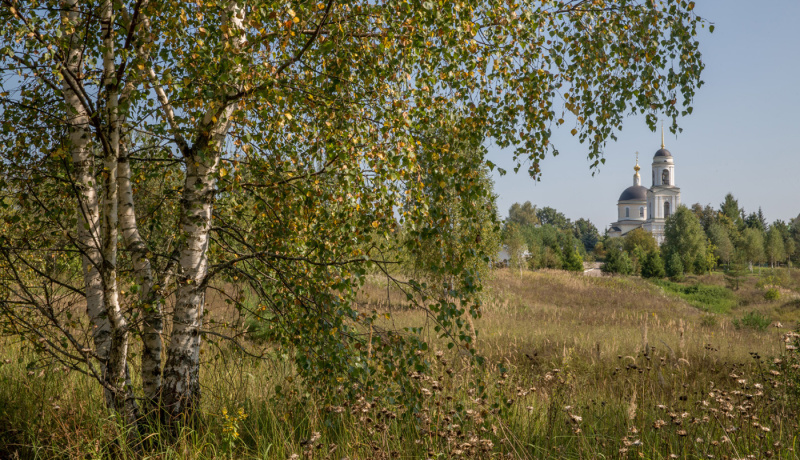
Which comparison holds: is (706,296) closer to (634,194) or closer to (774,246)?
(774,246)

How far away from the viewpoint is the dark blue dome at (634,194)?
107938mm

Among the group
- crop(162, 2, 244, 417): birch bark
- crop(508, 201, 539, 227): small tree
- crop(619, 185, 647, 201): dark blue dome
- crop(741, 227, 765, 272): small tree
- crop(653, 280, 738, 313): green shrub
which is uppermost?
crop(619, 185, 647, 201): dark blue dome

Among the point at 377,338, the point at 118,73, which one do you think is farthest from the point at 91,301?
the point at 377,338

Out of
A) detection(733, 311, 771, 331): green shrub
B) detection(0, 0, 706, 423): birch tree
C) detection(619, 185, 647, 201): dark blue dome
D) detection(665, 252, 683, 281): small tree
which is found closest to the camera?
detection(0, 0, 706, 423): birch tree

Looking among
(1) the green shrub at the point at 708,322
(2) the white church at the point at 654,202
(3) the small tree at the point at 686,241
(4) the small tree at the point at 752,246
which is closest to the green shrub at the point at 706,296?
(3) the small tree at the point at 686,241

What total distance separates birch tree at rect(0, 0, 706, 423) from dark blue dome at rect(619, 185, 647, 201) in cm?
11449

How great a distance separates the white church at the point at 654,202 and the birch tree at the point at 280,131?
10331cm

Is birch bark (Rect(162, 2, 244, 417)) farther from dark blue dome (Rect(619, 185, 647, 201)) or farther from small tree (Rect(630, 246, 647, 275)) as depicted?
dark blue dome (Rect(619, 185, 647, 201))

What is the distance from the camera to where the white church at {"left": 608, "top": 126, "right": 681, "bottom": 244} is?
10200 cm

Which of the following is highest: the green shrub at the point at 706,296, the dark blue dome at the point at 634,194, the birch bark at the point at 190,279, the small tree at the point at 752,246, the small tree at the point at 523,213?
the dark blue dome at the point at 634,194

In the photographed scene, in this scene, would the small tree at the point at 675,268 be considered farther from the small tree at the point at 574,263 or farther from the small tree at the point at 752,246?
the small tree at the point at 752,246

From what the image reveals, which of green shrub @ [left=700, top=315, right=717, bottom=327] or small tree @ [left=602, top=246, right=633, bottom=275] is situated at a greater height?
small tree @ [left=602, top=246, right=633, bottom=275]

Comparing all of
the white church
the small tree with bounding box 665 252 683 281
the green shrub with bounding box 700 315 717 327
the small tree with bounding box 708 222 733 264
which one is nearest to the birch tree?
the green shrub with bounding box 700 315 717 327

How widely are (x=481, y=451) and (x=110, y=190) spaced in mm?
2992
